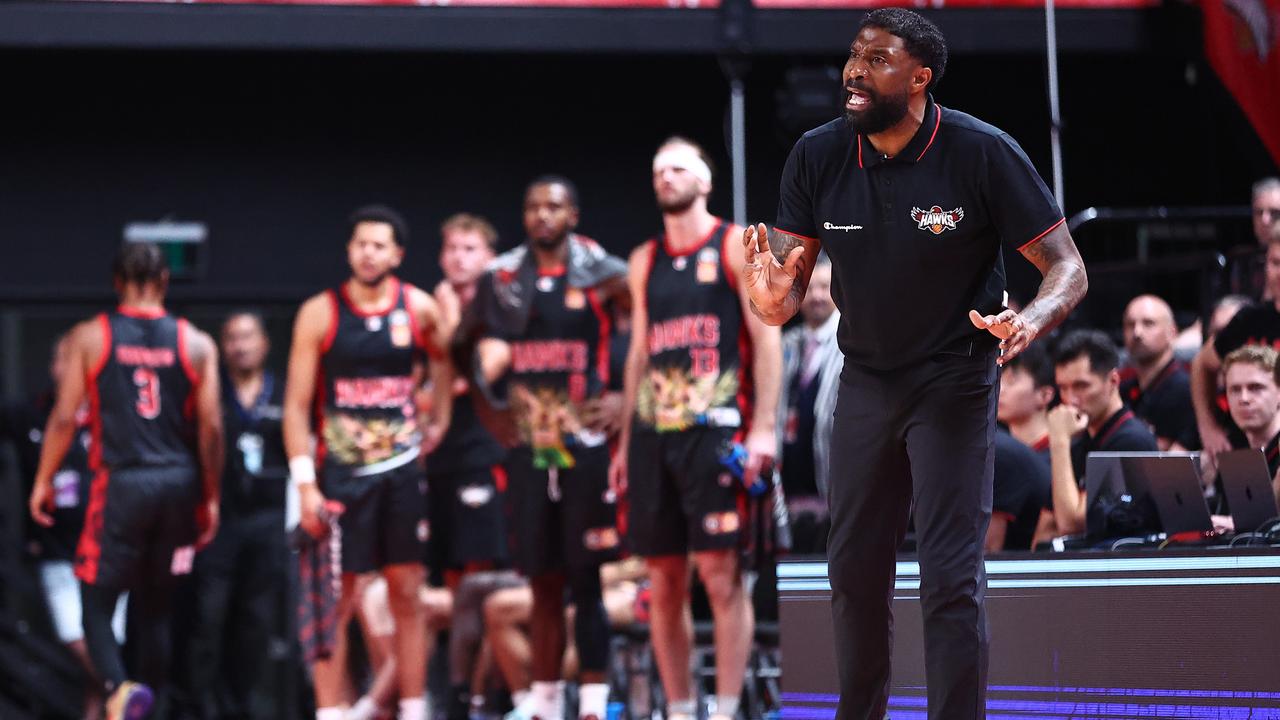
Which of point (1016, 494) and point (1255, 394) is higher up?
point (1255, 394)

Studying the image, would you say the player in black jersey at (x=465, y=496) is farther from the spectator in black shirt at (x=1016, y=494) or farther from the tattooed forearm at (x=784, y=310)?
the tattooed forearm at (x=784, y=310)

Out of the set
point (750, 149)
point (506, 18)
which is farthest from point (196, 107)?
point (750, 149)

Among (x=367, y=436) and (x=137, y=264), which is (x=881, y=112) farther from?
(x=137, y=264)

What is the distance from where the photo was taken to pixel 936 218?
3.61 metres

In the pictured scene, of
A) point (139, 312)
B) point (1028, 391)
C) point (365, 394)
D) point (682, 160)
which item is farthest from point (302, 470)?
point (1028, 391)

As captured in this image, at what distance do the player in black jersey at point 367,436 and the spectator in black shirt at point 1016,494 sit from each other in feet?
7.43

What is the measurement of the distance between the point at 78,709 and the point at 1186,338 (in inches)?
238

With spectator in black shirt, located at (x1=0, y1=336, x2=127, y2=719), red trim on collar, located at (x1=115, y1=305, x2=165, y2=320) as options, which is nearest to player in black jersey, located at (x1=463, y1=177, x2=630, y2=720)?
red trim on collar, located at (x1=115, y1=305, x2=165, y2=320)

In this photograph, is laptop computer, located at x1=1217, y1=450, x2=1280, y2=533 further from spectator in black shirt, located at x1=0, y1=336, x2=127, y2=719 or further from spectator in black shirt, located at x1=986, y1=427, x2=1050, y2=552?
spectator in black shirt, located at x1=0, y1=336, x2=127, y2=719

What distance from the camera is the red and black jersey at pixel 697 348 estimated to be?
5871mm

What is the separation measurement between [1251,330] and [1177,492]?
1428mm

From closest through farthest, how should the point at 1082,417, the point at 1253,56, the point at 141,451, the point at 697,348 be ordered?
the point at 1082,417 < the point at 697,348 < the point at 141,451 < the point at 1253,56

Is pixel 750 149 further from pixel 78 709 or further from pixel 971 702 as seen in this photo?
pixel 971 702

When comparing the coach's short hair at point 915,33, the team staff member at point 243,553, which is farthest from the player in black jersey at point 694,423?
the team staff member at point 243,553
